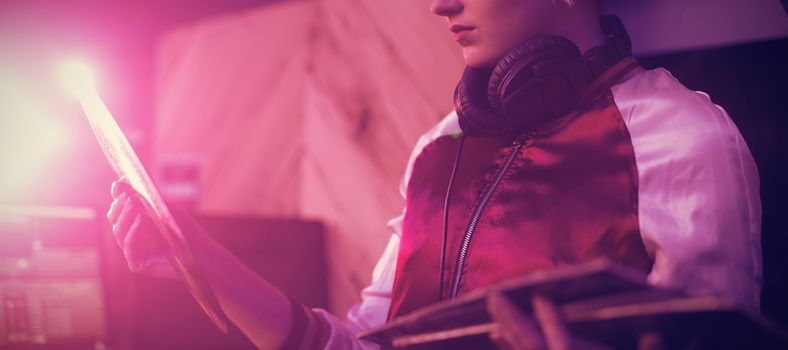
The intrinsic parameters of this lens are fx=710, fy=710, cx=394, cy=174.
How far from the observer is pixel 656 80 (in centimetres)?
113

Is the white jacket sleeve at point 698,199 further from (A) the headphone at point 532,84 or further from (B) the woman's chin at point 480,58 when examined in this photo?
(B) the woman's chin at point 480,58

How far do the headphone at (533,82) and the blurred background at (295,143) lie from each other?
236 millimetres

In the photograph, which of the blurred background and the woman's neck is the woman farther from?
the blurred background

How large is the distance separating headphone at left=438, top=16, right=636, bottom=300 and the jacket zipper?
0.02 meters

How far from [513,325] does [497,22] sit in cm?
63

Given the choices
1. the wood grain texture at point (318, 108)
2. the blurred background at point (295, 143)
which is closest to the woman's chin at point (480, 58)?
the blurred background at point (295, 143)

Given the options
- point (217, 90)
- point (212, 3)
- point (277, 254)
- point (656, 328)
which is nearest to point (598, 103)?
point (656, 328)

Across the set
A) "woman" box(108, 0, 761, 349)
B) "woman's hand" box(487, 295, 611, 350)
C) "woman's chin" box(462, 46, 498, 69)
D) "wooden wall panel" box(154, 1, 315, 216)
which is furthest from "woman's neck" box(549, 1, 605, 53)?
"wooden wall panel" box(154, 1, 315, 216)

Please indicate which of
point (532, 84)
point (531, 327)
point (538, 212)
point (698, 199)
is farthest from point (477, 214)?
point (531, 327)

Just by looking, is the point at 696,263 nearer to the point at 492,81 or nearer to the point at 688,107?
the point at 688,107

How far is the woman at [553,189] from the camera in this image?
38.4 inches

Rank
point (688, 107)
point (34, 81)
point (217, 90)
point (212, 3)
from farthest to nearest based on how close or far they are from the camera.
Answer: point (34, 81) → point (212, 3) → point (217, 90) → point (688, 107)

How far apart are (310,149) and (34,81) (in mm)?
1875

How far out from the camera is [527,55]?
107cm
